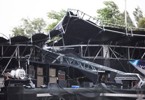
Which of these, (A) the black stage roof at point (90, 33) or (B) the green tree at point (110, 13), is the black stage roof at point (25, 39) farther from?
(B) the green tree at point (110, 13)

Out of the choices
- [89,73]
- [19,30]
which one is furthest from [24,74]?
[19,30]

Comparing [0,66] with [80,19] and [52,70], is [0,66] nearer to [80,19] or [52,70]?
[52,70]

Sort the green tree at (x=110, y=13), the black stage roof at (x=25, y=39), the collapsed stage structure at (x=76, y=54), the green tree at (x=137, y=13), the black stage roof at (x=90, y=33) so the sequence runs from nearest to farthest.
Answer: the collapsed stage structure at (x=76, y=54) < the black stage roof at (x=25, y=39) < the black stage roof at (x=90, y=33) < the green tree at (x=110, y=13) < the green tree at (x=137, y=13)

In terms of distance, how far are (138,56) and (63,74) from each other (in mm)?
8289

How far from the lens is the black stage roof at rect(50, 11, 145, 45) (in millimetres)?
20797

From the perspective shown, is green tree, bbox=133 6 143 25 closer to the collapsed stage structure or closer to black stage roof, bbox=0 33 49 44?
the collapsed stage structure

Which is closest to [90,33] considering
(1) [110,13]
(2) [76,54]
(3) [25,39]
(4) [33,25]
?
(2) [76,54]

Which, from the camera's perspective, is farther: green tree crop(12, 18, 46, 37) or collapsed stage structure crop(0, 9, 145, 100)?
green tree crop(12, 18, 46, 37)

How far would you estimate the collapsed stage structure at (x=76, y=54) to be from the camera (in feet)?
58.6

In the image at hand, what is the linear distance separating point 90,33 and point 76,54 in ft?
5.89

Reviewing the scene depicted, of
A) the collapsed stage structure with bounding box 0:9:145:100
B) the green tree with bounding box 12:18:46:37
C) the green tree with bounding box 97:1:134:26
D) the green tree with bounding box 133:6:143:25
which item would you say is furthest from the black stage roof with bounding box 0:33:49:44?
the green tree with bounding box 133:6:143:25

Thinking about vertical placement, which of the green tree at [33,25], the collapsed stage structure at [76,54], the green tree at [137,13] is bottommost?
the collapsed stage structure at [76,54]

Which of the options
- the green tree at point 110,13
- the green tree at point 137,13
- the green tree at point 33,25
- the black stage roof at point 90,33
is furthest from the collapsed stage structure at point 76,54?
the green tree at point 137,13

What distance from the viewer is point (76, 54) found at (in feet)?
73.6
